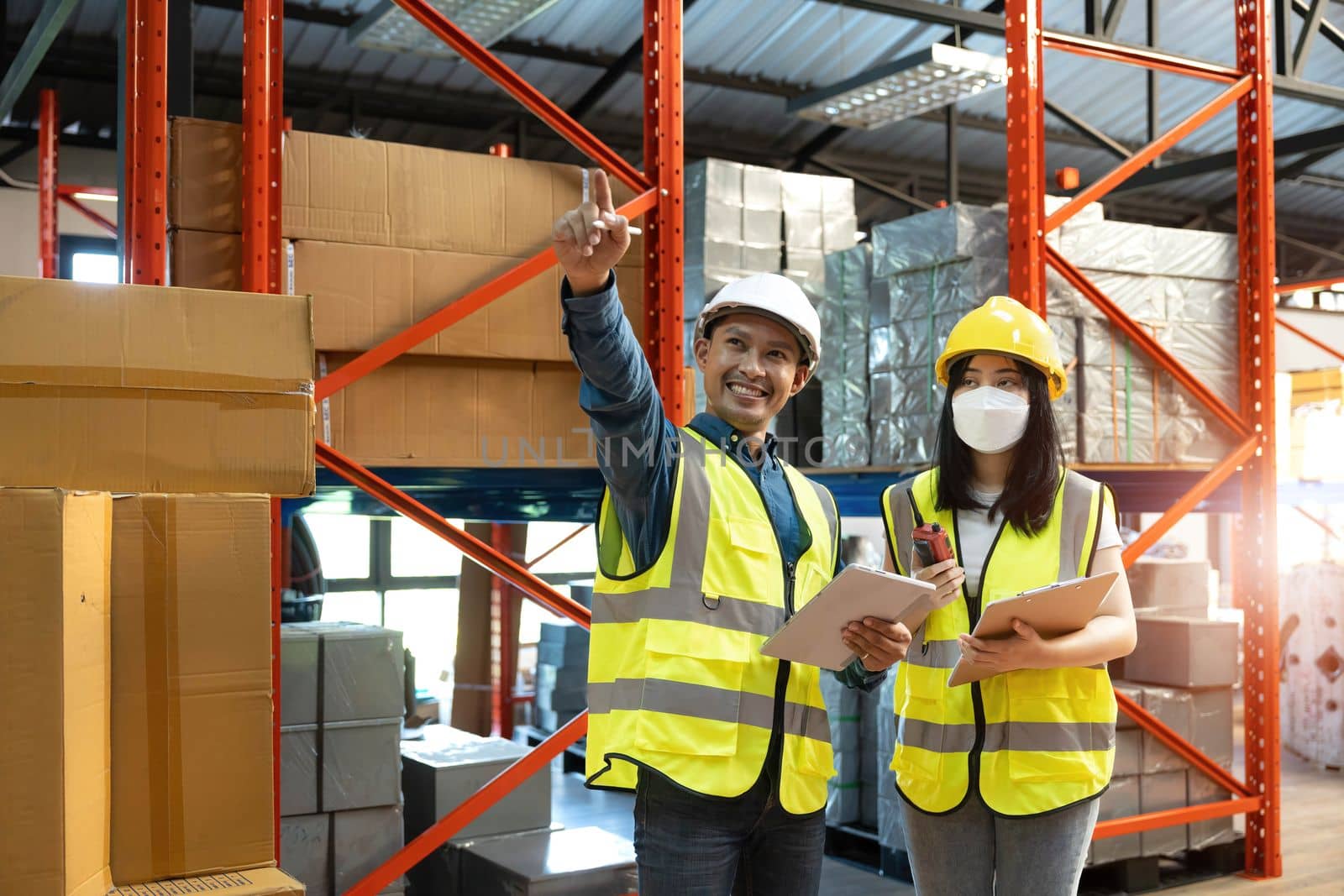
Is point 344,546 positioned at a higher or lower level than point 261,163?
lower

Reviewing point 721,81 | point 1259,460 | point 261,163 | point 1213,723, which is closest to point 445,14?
point 721,81

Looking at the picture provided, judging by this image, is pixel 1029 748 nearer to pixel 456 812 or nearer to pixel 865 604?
pixel 865 604

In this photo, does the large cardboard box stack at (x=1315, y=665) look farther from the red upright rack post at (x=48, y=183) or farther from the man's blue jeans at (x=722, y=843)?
the red upright rack post at (x=48, y=183)

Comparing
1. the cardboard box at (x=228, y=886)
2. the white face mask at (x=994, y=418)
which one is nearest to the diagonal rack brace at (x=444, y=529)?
the white face mask at (x=994, y=418)

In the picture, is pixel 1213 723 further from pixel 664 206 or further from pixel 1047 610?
pixel 1047 610

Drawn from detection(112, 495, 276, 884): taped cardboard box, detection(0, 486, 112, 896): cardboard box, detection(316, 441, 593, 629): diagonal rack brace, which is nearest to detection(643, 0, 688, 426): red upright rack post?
detection(316, 441, 593, 629): diagonal rack brace

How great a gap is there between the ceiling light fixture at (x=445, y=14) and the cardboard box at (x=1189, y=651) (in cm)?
486

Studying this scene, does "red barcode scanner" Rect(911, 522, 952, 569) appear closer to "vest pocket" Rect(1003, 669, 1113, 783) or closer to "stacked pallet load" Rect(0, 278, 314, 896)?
"vest pocket" Rect(1003, 669, 1113, 783)

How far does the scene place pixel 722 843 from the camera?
2211 mm

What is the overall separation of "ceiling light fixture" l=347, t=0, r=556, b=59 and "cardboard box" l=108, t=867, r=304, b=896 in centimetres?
553

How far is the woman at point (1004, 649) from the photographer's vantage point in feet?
8.60

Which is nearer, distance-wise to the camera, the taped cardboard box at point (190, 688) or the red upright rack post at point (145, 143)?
the taped cardboard box at point (190, 688)

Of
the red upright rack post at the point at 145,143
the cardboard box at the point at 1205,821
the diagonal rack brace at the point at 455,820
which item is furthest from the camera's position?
the cardboard box at the point at 1205,821

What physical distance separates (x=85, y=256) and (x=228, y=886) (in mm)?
10677
